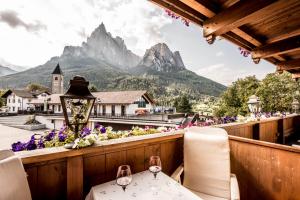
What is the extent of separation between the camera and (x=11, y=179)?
1.02m

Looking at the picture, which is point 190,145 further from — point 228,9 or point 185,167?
point 228,9

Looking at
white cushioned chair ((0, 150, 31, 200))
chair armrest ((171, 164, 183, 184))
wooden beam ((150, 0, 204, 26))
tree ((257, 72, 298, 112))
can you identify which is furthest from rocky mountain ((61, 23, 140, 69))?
white cushioned chair ((0, 150, 31, 200))

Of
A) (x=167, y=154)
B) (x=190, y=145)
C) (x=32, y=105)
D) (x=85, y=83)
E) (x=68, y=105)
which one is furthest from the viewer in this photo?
(x=32, y=105)

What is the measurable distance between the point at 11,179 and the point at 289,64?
4.57 m

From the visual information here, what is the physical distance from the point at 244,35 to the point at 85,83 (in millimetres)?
2142

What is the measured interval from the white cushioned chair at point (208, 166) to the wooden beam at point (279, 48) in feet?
5.39

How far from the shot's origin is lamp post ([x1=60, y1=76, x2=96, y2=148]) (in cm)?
154

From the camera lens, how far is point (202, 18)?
2.03 m

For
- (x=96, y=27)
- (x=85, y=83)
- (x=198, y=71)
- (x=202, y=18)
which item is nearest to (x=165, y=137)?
(x=85, y=83)

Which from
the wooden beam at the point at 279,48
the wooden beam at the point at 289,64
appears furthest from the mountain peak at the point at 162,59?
the wooden beam at the point at 279,48

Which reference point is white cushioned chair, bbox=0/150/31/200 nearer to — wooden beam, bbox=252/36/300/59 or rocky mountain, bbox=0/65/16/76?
wooden beam, bbox=252/36/300/59

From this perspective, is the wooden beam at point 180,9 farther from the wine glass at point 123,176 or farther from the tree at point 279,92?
the tree at point 279,92

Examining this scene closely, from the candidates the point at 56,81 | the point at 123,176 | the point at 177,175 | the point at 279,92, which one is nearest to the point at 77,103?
the point at 123,176

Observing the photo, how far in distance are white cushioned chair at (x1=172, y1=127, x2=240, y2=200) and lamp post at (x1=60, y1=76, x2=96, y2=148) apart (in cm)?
113
